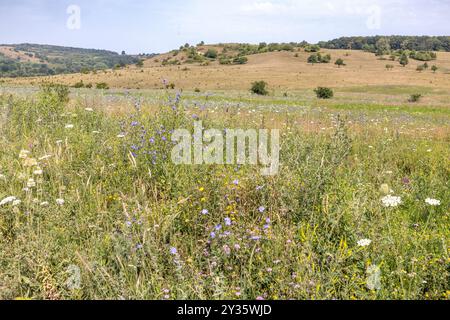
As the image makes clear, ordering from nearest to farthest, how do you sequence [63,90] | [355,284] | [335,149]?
[355,284] < [335,149] < [63,90]

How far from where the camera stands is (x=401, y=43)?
138 m

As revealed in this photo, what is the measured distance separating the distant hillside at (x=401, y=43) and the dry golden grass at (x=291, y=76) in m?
34.6

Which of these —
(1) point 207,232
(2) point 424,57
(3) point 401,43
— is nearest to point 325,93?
(1) point 207,232

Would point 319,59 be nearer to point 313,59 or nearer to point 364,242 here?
point 313,59

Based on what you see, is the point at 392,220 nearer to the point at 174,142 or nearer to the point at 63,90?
the point at 174,142

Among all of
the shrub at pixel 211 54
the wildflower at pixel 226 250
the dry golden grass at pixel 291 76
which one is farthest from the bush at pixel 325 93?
the shrub at pixel 211 54

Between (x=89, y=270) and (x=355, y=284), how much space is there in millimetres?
1837

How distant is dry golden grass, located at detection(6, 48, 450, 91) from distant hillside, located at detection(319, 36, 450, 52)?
1363 inches

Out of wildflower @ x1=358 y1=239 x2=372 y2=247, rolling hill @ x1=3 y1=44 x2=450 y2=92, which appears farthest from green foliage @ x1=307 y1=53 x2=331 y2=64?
wildflower @ x1=358 y1=239 x2=372 y2=247

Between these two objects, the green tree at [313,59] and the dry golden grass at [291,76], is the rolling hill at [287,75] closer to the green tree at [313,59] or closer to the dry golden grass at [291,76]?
the dry golden grass at [291,76]

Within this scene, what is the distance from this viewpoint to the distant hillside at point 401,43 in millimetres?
126812

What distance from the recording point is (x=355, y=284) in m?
2.27

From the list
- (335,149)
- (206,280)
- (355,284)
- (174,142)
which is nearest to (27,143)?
(174,142)

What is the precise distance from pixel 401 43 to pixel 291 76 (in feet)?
326
